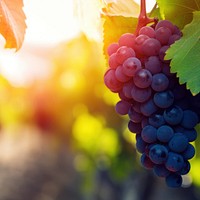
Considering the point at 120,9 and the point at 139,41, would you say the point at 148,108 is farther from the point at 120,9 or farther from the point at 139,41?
the point at 120,9

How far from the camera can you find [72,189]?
8.39 metres

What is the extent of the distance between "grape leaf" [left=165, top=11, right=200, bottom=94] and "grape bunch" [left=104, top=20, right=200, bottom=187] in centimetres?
3

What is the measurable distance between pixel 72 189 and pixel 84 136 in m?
3.47

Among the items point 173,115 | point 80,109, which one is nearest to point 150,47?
point 173,115

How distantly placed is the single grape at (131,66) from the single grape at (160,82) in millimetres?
37

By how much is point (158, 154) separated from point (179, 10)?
0.92ft

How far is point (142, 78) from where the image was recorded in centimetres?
95

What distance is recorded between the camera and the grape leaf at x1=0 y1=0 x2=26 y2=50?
101 cm

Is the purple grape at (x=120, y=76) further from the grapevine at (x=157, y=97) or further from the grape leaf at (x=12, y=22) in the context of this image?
the grape leaf at (x=12, y=22)

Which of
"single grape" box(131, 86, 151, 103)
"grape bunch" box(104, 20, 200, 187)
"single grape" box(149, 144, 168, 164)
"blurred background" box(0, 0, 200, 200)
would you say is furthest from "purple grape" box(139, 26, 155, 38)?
"blurred background" box(0, 0, 200, 200)

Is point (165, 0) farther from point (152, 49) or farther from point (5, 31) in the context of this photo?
point (5, 31)

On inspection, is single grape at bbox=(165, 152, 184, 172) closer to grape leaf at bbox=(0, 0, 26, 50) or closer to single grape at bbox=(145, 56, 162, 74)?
single grape at bbox=(145, 56, 162, 74)

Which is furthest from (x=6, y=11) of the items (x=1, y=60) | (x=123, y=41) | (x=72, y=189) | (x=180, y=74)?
(x=72, y=189)

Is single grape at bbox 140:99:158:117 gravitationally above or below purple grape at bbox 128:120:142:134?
above
